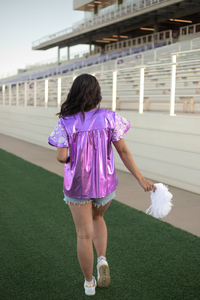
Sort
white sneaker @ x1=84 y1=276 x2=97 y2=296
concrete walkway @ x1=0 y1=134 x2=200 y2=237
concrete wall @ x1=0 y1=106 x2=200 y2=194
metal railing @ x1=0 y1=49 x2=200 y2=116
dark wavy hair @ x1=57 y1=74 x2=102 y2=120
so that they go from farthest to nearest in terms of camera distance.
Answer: metal railing @ x1=0 y1=49 x2=200 y2=116, concrete wall @ x1=0 y1=106 x2=200 y2=194, concrete walkway @ x1=0 y1=134 x2=200 y2=237, white sneaker @ x1=84 y1=276 x2=97 y2=296, dark wavy hair @ x1=57 y1=74 x2=102 y2=120

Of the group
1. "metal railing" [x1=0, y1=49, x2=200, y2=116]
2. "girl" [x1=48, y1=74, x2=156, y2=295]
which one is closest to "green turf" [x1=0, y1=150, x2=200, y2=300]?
"girl" [x1=48, y1=74, x2=156, y2=295]

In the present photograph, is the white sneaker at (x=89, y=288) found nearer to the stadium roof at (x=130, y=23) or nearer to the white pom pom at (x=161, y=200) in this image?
the white pom pom at (x=161, y=200)

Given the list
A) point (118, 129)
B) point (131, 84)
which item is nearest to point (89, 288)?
point (118, 129)

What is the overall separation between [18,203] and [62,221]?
103 cm

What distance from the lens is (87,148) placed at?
2342mm

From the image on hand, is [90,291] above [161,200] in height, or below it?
below

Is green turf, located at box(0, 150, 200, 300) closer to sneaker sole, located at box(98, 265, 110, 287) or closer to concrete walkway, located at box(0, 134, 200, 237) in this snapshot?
sneaker sole, located at box(98, 265, 110, 287)

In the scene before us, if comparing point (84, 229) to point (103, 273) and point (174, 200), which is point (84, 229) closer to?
point (103, 273)

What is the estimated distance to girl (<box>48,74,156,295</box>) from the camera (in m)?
2.34

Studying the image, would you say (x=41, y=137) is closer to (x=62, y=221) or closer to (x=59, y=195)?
(x=59, y=195)

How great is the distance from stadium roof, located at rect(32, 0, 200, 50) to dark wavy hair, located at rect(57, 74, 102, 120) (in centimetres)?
2636

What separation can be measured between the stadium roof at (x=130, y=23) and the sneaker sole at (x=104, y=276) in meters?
26.7

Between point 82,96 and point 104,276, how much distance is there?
1.43m

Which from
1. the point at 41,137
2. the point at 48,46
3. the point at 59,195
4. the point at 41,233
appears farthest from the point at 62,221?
the point at 48,46
